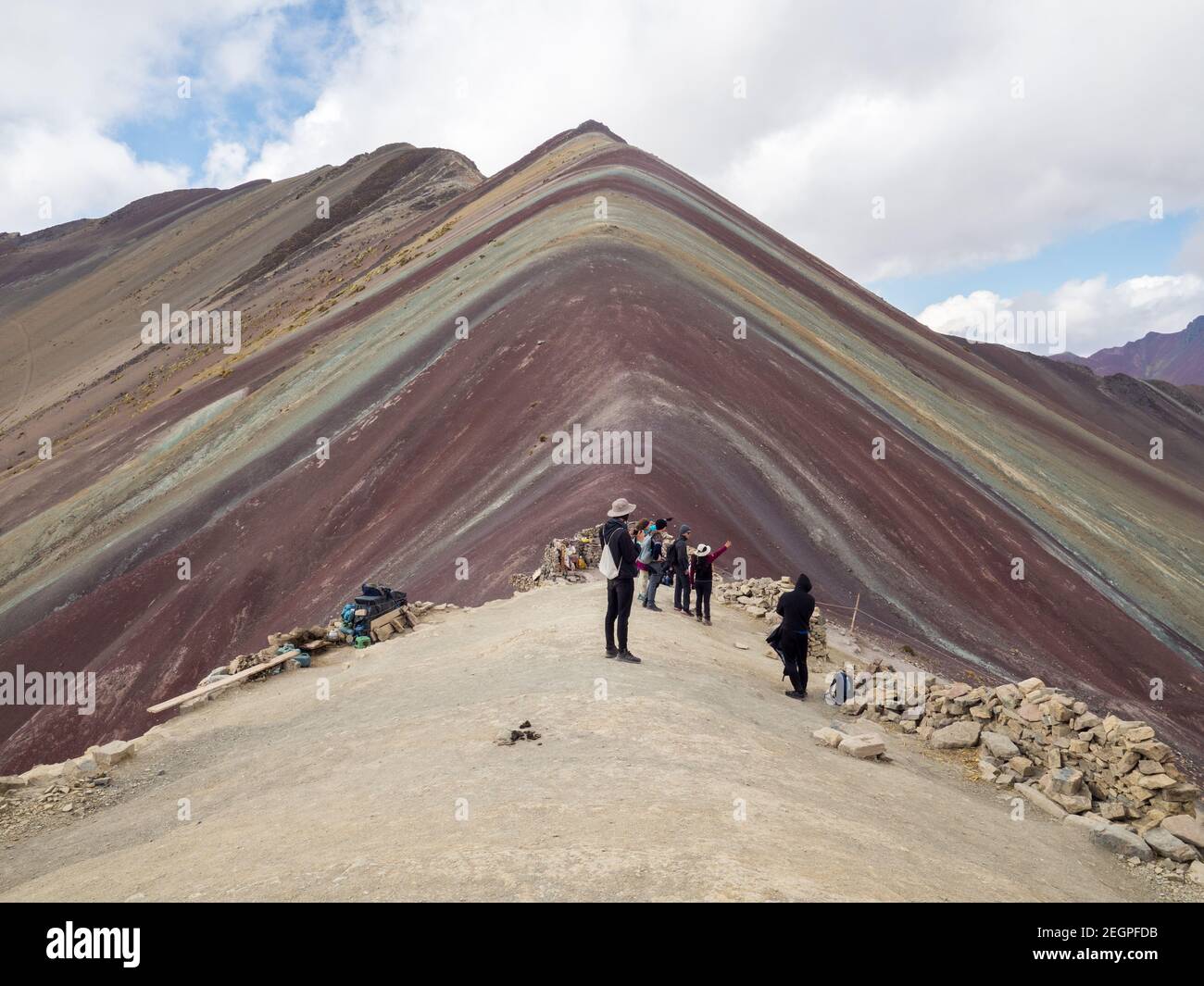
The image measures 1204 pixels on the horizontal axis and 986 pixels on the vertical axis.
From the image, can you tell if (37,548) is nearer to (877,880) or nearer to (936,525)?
(936,525)

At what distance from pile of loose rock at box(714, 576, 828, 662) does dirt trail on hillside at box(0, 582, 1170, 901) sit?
128 inches

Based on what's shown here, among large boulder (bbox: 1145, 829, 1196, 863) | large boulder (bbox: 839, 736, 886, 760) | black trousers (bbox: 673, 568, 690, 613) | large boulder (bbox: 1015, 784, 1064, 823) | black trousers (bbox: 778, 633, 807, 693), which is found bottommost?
large boulder (bbox: 1145, 829, 1196, 863)

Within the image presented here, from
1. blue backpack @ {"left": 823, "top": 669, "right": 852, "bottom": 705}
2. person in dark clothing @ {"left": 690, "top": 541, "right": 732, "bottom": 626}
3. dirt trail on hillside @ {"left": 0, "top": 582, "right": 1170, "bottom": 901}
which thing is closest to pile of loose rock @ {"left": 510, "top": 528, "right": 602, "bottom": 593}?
person in dark clothing @ {"left": 690, "top": 541, "right": 732, "bottom": 626}

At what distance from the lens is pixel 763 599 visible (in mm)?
17859

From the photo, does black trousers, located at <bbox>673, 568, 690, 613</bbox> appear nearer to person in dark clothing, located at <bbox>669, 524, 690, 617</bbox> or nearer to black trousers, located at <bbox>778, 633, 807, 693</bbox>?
person in dark clothing, located at <bbox>669, 524, 690, 617</bbox>

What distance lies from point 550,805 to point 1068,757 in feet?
24.8

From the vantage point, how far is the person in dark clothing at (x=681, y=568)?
15492 millimetres

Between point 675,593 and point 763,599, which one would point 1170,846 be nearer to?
point 675,593

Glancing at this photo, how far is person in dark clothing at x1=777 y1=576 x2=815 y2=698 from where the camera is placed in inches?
494

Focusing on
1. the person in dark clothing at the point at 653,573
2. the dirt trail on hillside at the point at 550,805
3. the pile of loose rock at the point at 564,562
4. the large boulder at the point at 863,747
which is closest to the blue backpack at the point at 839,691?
the dirt trail on hillside at the point at 550,805

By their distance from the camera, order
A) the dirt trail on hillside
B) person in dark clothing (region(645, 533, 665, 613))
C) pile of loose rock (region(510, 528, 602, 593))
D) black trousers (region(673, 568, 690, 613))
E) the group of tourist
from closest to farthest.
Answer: the dirt trail on hillside, the group of tourist, black trousers (region(673, 568, 690, 613)), person in dark clothing (region(645, 533, 665, 613)), pile of loose rock (region(510, 528, 602, 593))

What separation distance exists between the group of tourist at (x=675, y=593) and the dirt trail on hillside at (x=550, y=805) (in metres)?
0.49

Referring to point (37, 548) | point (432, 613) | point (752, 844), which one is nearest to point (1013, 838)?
point (752, 844)
